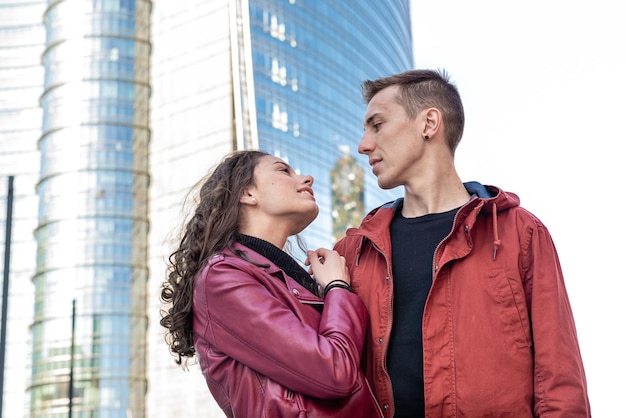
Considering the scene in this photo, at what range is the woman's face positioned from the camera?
4.73 meters

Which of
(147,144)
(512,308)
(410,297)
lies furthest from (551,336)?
(147,144)

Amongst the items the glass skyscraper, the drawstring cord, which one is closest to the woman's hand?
the drawstring cord

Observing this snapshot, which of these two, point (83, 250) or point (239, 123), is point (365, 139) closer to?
point (239, 123)

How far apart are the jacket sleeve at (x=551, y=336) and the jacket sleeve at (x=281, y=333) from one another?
2.51 feet

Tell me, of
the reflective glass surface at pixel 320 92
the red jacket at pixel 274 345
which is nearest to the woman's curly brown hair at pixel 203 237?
the red jacket at pixel 274 345

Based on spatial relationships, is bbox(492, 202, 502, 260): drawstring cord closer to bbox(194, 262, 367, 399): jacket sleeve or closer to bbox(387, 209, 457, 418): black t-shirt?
bbox(387, 209, 457, 418): black t-shirt

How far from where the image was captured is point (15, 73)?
9175 centimetres

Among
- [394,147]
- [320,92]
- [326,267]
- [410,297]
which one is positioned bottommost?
[410,297]

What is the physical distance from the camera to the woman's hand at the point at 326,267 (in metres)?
4.46

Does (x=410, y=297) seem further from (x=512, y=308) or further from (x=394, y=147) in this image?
(x=394, y=147)

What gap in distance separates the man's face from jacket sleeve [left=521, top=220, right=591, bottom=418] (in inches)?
29.8

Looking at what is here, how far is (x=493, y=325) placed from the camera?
4.14 metres

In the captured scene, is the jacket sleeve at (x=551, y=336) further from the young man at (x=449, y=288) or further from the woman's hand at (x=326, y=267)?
the woman's hand at (x=326, y=267)

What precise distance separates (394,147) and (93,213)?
7152 cm
